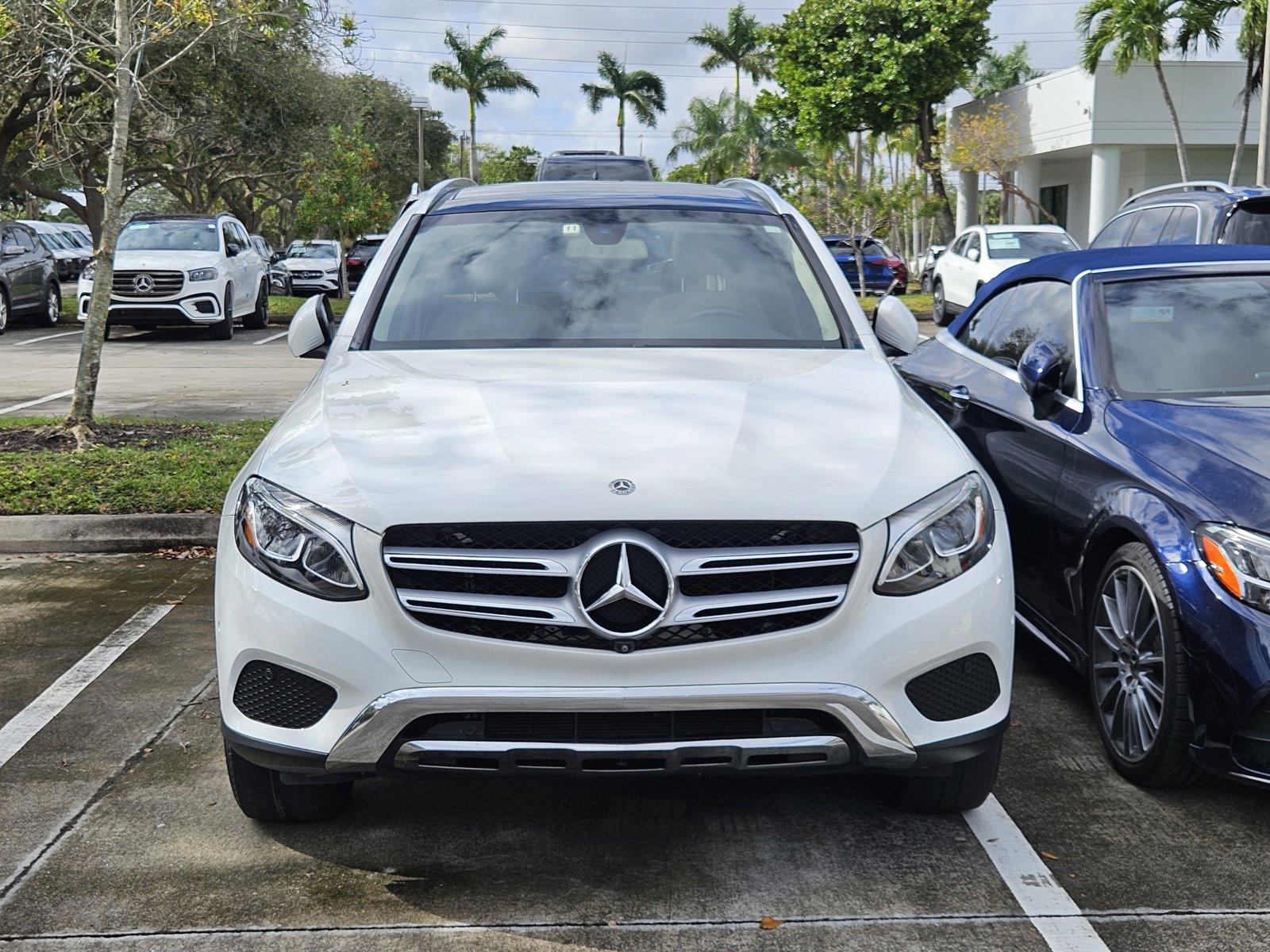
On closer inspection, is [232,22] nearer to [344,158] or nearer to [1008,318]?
[1008,318]

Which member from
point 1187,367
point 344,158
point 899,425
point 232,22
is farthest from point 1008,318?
point 344,158

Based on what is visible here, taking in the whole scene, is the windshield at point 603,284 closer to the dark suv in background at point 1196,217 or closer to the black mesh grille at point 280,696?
the black mesh grille at point 280,696

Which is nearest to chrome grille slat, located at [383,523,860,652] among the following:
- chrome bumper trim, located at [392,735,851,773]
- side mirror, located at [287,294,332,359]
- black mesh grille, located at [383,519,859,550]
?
black mesh grille, located at [383,519,859,550]

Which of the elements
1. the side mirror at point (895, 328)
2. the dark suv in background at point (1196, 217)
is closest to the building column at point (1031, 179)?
the dark suv in background at point (1196, 217)

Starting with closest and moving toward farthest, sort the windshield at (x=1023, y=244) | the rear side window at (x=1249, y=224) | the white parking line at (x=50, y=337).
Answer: the rear side window at (x=1249, y=224)
the white parking line at (x=50, y=337)
the windshield at (x=1023, y=244)

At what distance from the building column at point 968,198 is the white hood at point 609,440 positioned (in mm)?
43539

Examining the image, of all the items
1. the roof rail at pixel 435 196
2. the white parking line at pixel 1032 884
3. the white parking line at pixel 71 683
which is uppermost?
the roof rail at pixel 435 196

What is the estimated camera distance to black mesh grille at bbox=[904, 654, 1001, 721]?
337 cm

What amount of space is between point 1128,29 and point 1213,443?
28066mm

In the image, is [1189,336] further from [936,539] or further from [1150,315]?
[936,539]

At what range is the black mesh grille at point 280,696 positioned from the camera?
3.34 metres

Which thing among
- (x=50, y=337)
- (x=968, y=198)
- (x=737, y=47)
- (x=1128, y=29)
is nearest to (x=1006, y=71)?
(x=737, y=47)

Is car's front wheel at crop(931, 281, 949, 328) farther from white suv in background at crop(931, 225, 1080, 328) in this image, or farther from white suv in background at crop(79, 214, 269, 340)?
white suv in background at crop(79, 214, 269, 340)

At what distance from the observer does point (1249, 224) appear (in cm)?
968
